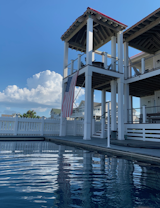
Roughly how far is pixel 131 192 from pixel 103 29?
1162cm

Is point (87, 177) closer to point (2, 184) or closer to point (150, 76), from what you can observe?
point (2, 184)

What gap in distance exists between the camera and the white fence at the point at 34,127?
38.1ft

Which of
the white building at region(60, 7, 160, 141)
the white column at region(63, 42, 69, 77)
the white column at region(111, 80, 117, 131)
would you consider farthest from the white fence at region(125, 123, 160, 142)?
the white column at region(63, 42, 69, 77)

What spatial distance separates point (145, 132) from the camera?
29.7 ft

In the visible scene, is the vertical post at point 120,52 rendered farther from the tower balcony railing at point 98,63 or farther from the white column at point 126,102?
the white column at point 126,102

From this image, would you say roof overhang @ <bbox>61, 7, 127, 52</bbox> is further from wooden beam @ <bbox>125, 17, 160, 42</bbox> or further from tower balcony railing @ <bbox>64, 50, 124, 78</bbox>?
tower balcony railing @ <bbox>64, 50, 124, 78</bbox>

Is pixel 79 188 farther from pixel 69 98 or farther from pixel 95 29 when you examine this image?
pixel 95 29

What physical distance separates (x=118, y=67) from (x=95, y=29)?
365cm

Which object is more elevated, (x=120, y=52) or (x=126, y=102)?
(x=120, y=52)

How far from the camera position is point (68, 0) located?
14.9m

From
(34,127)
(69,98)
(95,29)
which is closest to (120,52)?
(95,29)

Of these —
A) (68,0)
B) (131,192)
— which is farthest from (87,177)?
(68,0)

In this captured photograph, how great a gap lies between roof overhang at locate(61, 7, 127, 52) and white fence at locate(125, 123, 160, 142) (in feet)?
22.8

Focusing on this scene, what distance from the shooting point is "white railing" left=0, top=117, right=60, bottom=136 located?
11.6 meters
